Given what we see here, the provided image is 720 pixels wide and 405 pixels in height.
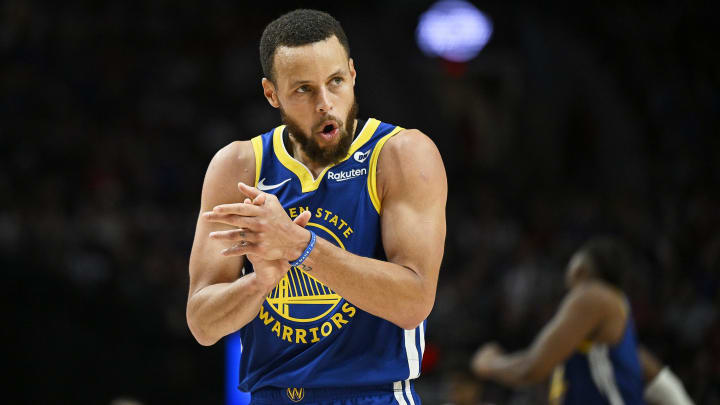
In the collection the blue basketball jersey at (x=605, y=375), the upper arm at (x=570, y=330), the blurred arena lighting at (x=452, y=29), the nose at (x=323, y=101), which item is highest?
the blurred arena lighting at (x=452, y=29)

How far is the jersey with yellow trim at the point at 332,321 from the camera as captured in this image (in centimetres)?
290

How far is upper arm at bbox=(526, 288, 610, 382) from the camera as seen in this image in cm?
513

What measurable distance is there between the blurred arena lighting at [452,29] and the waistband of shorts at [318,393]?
12.4 metres

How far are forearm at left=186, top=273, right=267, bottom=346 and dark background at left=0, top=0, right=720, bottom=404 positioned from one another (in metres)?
5.21

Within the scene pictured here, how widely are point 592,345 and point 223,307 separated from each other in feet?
10.0

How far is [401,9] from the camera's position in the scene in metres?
15.2

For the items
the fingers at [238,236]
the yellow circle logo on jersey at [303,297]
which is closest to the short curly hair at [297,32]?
the yellow circle logo on jersey at [303,297]

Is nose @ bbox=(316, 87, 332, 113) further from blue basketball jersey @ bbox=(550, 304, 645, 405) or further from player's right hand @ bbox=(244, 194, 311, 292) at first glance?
blue basketball jersey @ bbox=(550, 304, 645, 405)

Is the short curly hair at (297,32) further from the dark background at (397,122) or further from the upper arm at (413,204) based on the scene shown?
the dark background at (397,122)

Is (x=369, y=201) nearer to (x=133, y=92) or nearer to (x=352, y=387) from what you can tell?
(x=352, y=387)

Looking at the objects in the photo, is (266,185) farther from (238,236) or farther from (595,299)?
(595,299)

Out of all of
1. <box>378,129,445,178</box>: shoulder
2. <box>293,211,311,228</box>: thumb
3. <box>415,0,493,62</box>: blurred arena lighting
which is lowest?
<box>293,211,311,228</box>: thumb

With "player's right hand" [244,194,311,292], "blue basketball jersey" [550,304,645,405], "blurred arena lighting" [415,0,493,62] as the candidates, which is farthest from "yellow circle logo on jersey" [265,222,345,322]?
"blurred arena lighting" [415,0,493,62]

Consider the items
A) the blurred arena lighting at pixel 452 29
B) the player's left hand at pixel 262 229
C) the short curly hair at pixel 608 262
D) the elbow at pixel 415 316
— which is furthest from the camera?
the blurred arena lighting at pixel 452 29
